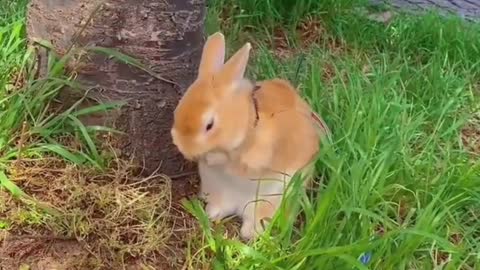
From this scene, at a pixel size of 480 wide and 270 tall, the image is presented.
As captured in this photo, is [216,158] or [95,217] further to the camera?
[95,217]

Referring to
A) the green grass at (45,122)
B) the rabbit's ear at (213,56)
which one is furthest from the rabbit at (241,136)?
the green grass at (45,122)

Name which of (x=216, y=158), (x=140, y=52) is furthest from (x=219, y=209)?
(x=140, y=52)

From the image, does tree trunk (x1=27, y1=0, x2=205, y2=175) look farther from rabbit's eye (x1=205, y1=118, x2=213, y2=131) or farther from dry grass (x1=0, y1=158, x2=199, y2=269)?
rabbit's eye (x1=205, y1=118, x2=213, y2=131)

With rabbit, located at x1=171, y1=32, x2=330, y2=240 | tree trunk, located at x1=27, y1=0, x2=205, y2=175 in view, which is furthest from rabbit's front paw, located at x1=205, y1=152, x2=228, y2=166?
tree trunk, located at x1=27, y1=0, x2=205, y2=175

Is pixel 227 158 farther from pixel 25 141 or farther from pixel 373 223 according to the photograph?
pixel 25 141

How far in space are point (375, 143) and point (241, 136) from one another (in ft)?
2.11

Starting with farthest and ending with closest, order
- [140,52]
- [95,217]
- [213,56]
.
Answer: [140,52]
[95,217]
[213,56]

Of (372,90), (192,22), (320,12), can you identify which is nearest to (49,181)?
(192,22)

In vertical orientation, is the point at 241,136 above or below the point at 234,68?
below

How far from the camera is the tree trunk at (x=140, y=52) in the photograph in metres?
2.62

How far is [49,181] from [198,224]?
0.43 meters

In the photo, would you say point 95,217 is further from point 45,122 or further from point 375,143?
point 375,143

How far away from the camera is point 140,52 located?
263 cm

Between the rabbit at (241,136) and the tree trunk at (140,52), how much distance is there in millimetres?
224
